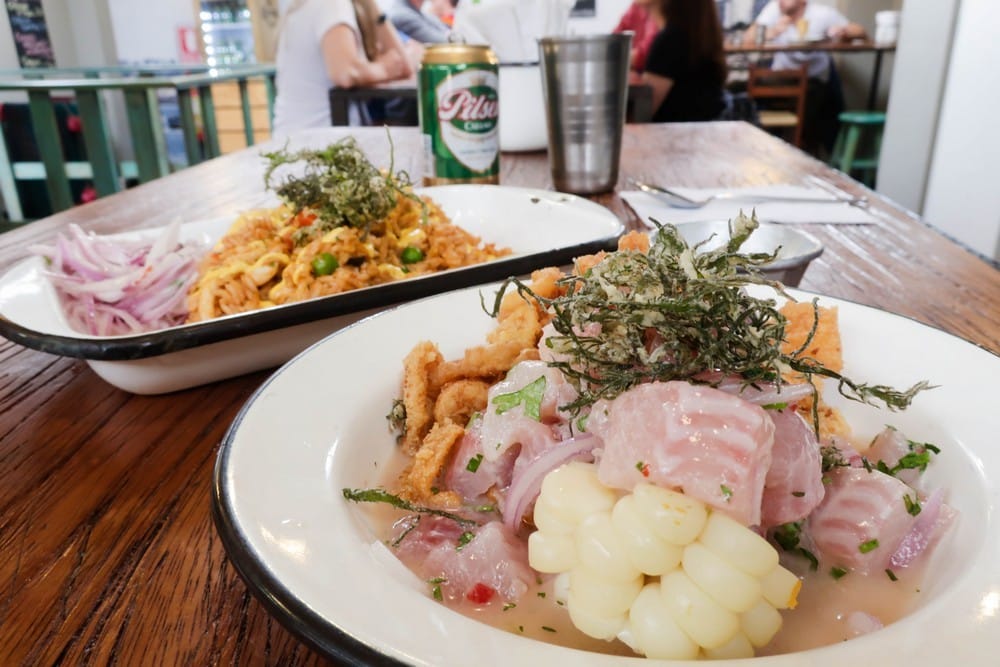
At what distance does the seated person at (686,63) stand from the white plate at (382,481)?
4.03 meters

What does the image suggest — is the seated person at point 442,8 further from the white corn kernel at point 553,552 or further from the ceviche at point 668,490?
the white corn kernel at point 553,552

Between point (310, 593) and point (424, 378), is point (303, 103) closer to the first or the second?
point (424, 378)

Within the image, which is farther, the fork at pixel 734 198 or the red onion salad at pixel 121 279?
the fork at pixel 734 198

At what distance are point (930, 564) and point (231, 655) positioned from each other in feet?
2.10

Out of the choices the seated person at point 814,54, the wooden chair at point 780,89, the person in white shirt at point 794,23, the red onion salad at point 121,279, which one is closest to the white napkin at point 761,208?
the red onion salad at point 121,279

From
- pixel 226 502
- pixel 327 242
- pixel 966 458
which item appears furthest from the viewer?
pixel 327 242

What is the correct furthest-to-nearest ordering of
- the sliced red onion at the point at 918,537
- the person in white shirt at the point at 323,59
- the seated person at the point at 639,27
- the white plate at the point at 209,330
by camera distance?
the seated person at the point at 639,27
the person in white shirt at the point at 323,59
the white plate at the point at 209,330
the sliced red onion at the point at 918,537

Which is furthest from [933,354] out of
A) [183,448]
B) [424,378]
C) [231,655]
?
[183,448]

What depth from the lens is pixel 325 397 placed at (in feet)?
2.63

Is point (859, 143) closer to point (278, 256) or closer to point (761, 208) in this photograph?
point (761, 208)

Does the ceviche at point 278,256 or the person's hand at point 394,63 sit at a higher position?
the person's hand at point 394,63

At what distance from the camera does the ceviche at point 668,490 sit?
1.70ft

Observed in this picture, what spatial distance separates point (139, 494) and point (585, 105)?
1.78 meters

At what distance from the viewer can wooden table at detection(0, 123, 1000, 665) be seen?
0.64 metres
